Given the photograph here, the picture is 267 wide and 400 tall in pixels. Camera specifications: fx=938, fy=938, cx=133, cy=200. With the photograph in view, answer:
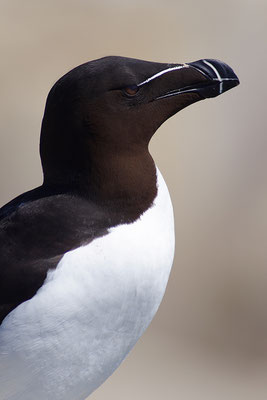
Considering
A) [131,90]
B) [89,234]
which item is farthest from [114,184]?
[131,90]

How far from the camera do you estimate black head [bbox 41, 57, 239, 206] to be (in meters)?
2.93

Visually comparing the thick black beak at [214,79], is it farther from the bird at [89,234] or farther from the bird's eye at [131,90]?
the bird's eye at [131,90]

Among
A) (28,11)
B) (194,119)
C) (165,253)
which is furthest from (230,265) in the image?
(165,253)

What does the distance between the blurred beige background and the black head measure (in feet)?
11.8

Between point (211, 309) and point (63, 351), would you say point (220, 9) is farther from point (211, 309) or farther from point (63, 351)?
point (63, 351)

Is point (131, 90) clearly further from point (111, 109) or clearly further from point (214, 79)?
point (214, 79)

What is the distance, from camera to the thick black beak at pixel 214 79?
3.11 m

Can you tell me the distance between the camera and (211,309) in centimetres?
682

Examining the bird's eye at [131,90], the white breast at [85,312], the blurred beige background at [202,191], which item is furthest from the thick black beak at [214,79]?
the blurred beige background at [202,191]

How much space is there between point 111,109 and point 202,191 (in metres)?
3.92

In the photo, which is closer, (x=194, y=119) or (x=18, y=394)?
(x=18, y=394)

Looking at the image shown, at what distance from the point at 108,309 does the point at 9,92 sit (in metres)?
4.34

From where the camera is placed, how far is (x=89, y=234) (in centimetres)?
295

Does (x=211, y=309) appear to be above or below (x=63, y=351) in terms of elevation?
below
